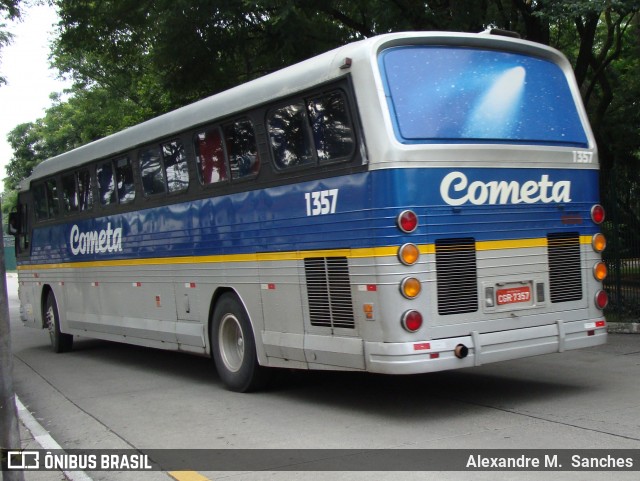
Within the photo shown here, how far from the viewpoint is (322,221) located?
25.3ft

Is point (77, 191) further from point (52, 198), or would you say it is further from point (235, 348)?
point (235, 348)

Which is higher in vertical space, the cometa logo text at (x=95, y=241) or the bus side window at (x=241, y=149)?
the bus side window at (x=241, y=149)

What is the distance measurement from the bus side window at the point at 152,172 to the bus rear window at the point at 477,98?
4.53 metres

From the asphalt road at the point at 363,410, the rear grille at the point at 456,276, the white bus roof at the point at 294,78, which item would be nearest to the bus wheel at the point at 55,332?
the asphalt road at the point at 363,410

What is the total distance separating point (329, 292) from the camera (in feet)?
25.1

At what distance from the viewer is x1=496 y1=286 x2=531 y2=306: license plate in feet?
24.7

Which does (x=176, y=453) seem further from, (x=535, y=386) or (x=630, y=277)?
(x=630, y=277)

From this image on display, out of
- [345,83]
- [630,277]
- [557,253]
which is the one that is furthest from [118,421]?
[630,277]

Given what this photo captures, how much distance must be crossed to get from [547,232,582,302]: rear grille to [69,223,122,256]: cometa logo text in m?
6.79

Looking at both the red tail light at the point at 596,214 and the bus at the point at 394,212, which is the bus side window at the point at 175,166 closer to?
the bus at the point at 394,212

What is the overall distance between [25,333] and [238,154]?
12.7 meters

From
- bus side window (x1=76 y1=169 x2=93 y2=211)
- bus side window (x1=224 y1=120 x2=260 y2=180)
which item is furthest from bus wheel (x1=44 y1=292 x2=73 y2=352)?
bus side window (x1=224 y1=120 x2=260 y2=180)

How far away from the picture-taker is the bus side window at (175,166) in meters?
10.2

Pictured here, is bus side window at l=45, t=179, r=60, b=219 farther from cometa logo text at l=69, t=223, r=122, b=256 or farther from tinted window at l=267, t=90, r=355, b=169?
tinted window at l=267, t=90, r=355, b=169
